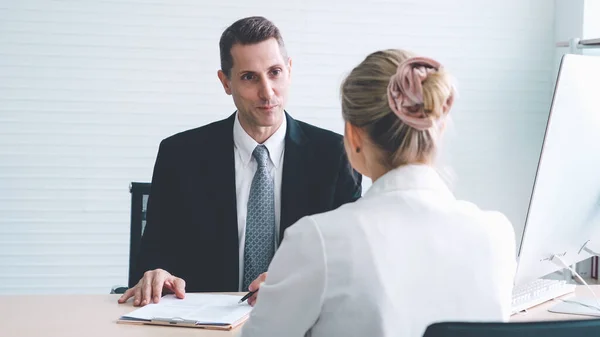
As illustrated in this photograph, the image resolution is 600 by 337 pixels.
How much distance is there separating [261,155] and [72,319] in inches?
30.1

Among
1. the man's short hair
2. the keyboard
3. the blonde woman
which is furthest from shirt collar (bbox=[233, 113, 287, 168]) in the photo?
the blonde woman

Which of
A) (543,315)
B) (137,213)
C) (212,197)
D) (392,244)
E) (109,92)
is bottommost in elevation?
(543,315)

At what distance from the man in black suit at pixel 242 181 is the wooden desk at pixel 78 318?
32cm

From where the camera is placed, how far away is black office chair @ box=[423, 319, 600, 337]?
1.07 meters

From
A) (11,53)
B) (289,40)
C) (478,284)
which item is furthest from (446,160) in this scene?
(11,53)

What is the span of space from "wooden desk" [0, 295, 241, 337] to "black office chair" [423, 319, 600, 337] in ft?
2.70

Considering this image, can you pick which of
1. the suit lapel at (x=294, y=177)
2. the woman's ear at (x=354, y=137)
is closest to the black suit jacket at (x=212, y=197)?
the suit lapel at (x=294, y=177)

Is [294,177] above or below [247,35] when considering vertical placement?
below

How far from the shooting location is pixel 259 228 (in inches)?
94.0

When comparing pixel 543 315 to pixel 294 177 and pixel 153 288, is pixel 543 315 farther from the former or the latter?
pixel 153 288

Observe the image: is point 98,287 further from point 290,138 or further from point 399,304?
point 399,304

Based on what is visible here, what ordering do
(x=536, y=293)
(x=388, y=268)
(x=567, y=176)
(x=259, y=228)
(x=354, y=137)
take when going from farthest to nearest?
(x=259, y=228) < (x=536, y=293) < (x=567, y=176) < (x=354, y=137) < (x=388, y=268)

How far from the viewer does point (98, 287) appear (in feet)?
13.2

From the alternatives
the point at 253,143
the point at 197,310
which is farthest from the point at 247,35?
the point at 197,310
